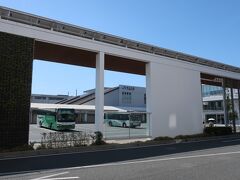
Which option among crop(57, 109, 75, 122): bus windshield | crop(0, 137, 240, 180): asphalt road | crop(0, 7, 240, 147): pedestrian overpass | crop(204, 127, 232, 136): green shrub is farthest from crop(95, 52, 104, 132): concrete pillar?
crop(57, 109, 75, 122): bus windshield

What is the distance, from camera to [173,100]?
22219 mm

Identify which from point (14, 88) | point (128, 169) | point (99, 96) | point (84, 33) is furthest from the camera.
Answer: point (99, 96)

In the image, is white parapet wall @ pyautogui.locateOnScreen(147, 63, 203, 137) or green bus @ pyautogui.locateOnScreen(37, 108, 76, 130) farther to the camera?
green bus @ pyautogui.locateOnScreen(37, 108, 76, 130)

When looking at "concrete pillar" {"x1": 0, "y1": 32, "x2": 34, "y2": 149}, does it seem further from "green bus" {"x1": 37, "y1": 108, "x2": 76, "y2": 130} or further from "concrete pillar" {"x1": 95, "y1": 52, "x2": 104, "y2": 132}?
"green bus" {"x1": 37, "y1": 108, "x2": 76, "y2": 130}

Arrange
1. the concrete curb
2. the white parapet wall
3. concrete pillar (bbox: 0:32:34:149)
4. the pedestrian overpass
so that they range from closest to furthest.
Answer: the concrete curb, concrete pillar (bbox: 0:32:34:149), the pedestrian overpass, the white parapet wall

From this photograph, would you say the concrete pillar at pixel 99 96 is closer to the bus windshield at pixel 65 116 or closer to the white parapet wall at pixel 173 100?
the white parapet wall at pixel 173 100

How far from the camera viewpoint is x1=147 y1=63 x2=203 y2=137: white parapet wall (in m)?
20.8

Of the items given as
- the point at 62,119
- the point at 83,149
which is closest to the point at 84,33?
the point at 83,149

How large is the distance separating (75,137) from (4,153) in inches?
171

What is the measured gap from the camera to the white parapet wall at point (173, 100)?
20797mm

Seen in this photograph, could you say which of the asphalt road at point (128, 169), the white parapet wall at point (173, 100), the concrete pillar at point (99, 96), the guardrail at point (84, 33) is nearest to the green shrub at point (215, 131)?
the white parapet wall at point (173, 100)

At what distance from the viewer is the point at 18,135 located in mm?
14336

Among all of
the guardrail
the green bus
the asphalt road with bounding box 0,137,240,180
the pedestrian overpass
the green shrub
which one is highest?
the guardrail

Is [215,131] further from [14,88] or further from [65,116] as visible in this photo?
[14,88]
